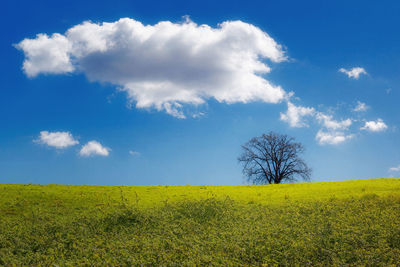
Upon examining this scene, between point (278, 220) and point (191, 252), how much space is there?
693 cm

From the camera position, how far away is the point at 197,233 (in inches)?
604

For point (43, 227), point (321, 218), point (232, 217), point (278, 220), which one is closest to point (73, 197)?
point (43, 227)

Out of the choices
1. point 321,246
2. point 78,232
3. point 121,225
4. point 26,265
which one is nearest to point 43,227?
point 78,232

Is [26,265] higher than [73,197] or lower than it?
lower

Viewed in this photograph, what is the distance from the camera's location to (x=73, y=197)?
26172 millimetres

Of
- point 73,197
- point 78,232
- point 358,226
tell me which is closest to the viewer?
point 358,226

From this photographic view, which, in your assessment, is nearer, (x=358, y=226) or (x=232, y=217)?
(x=358, y=226)

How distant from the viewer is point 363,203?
20062 mm

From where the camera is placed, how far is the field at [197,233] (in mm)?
11273

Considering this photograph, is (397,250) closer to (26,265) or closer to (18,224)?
(26,265)

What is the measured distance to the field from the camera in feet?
37.0

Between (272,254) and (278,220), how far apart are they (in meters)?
5.99

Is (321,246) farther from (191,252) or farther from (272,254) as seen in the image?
(191,252)

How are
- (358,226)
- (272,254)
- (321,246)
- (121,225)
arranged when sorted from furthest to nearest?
(121,225)
(358,226)
(321,246)
(272,254)
